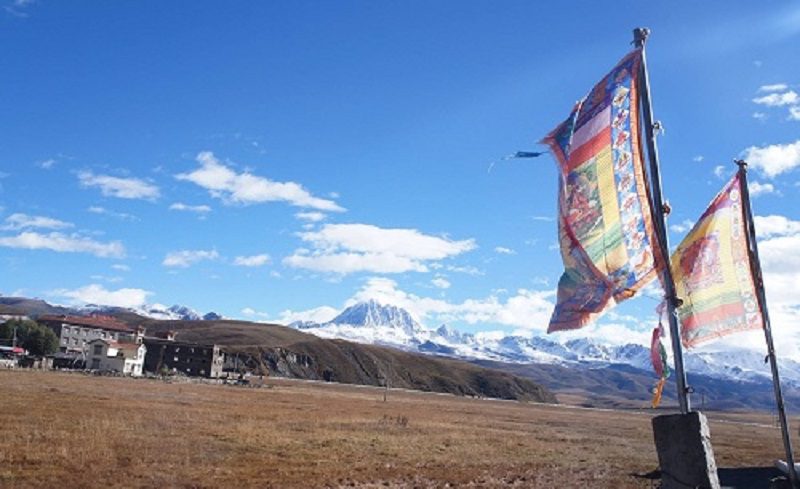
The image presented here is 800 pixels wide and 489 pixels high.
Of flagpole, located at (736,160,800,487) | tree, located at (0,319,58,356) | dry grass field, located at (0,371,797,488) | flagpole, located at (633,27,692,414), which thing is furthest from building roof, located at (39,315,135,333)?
flagpole, located at (633,27,692,414)

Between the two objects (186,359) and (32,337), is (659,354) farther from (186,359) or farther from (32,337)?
(186,359)

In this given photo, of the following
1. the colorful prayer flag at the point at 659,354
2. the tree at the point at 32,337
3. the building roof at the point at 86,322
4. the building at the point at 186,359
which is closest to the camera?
the colorful prayer flag at the point at 659,354

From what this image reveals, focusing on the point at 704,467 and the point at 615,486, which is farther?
the point at 615,486

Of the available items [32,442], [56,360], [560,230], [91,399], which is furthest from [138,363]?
[560,230]

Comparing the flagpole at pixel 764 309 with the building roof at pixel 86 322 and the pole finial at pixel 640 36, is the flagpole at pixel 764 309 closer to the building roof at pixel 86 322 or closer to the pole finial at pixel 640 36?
the pole finial at pixel 640 36

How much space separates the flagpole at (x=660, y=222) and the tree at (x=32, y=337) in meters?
160

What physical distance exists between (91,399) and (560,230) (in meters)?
54.1

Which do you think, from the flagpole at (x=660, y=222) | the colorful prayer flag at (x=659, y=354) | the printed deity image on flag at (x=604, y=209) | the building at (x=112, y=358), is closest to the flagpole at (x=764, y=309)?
the colorful prayer flag at (x=659, y=354)

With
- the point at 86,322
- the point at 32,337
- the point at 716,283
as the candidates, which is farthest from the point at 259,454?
the point at 86,322

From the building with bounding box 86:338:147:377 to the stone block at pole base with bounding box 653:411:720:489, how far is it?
138131 millimetres

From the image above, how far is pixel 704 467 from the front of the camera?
319 inches

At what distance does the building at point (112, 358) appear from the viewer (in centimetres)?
13550

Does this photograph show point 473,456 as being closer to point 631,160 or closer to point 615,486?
point 615,486

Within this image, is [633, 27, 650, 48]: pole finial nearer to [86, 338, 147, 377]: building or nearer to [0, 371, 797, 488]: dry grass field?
[0, 371, 797, 488]: dry grass field
